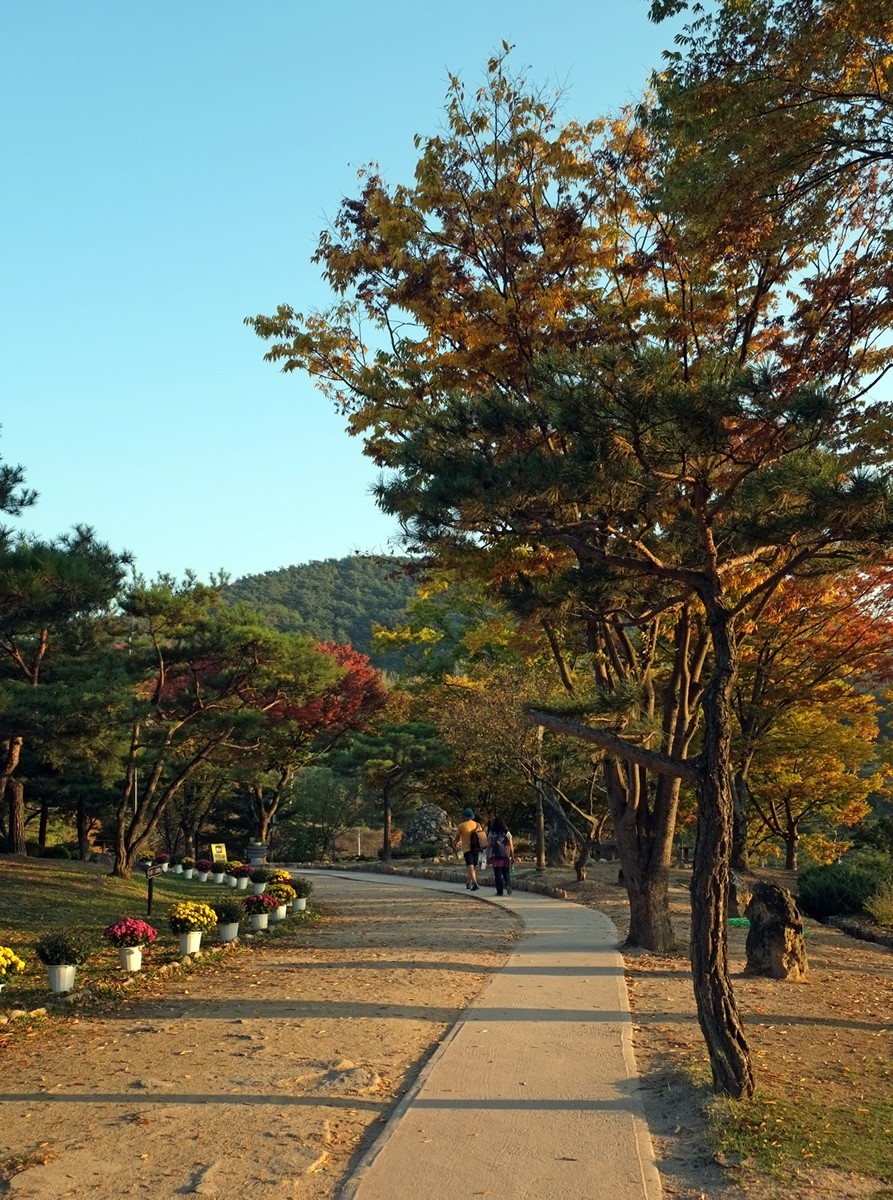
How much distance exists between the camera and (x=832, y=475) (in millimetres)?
6598

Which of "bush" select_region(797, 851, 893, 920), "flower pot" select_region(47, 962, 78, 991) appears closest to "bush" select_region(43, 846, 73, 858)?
"bush" select_region(797, 851, 893, 920)

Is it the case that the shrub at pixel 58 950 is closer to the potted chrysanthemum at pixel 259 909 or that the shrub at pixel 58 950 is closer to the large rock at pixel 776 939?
the potted chrysanthemum at pixel 259 909

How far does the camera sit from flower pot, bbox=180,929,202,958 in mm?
11789

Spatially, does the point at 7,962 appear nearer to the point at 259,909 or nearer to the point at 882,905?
the point at 259,909

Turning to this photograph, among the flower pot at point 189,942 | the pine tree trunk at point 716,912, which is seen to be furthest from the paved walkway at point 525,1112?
the flower pot at point 189,942

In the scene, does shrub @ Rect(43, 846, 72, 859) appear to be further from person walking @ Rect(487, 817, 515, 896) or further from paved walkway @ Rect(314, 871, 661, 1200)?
paved walkway @ Rect(314, 871, 661, 1200)

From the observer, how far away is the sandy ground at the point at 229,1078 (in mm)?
4832

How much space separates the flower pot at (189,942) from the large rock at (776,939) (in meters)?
6.07

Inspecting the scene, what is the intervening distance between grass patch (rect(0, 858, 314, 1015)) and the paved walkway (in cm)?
377

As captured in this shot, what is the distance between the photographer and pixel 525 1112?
18.5 ft

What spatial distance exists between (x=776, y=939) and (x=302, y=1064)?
5.80 metres

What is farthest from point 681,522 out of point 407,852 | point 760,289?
point 407,852

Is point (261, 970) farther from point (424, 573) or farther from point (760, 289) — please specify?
point (760, 289)

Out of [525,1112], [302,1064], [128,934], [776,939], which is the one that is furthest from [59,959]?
[776,939]
